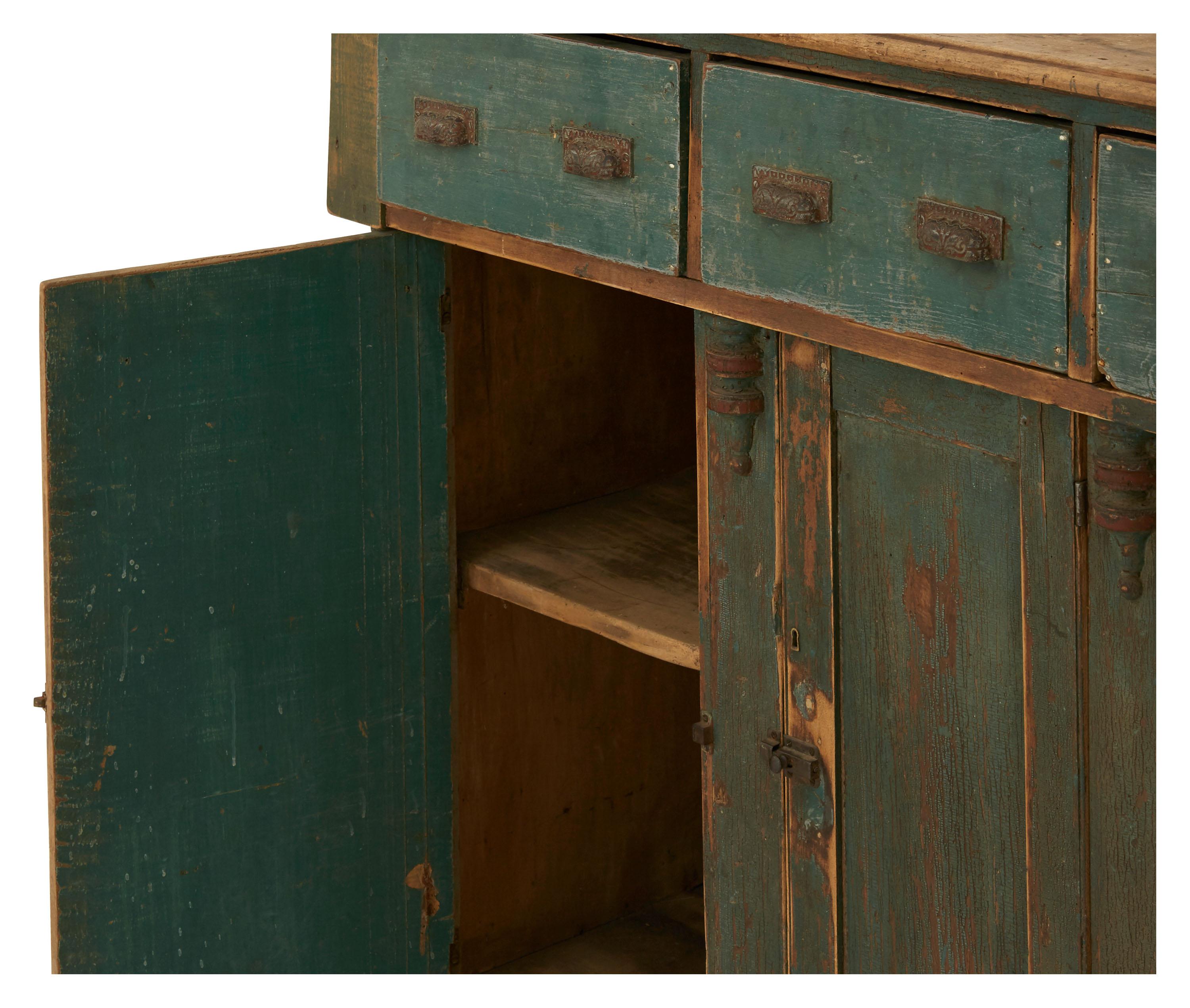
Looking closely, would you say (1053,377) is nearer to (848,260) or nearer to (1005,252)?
(1005,252)

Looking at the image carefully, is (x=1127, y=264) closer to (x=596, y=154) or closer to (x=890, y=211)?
(x=890, y=211)

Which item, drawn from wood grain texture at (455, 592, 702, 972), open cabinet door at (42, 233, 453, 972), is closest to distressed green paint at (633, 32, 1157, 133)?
open cabinet door at (42, 233, 453, 972)

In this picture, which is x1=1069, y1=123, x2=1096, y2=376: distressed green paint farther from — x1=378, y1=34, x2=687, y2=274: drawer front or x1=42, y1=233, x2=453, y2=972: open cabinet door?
x1=42, y1=233, x2=453, y2=972: open cabinet door

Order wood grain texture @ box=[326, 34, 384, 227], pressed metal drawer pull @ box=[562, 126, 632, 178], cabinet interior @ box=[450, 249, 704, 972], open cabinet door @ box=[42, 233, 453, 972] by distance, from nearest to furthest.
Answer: pressed metal drawer pull @ box=[562, 126, 632, 178], open cabinet door @ box=[42, 233, 453, 972], wood grain texture @ box=[326, 34, 384, 227], cabinet interior @ box=[450, 249, 704, 972]

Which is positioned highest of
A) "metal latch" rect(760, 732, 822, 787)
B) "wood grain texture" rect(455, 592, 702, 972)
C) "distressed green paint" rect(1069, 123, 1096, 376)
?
"distressed green paint" rect(1069, 123, 1096, 376)

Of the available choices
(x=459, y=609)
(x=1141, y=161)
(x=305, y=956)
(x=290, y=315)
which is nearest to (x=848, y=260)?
(x=1141, y=161)

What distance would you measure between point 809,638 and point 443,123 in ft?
3.08

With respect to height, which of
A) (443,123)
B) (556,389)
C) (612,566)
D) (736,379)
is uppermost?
(443,123)

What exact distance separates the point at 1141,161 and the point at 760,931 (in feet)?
4.42

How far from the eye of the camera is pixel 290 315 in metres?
3.38

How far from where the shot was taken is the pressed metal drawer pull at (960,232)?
261 cm

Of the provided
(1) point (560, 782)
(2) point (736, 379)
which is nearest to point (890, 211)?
(2) point (736, 379)

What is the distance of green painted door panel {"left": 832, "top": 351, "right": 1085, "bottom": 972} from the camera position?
9.00 feet

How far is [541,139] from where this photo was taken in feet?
10.4
